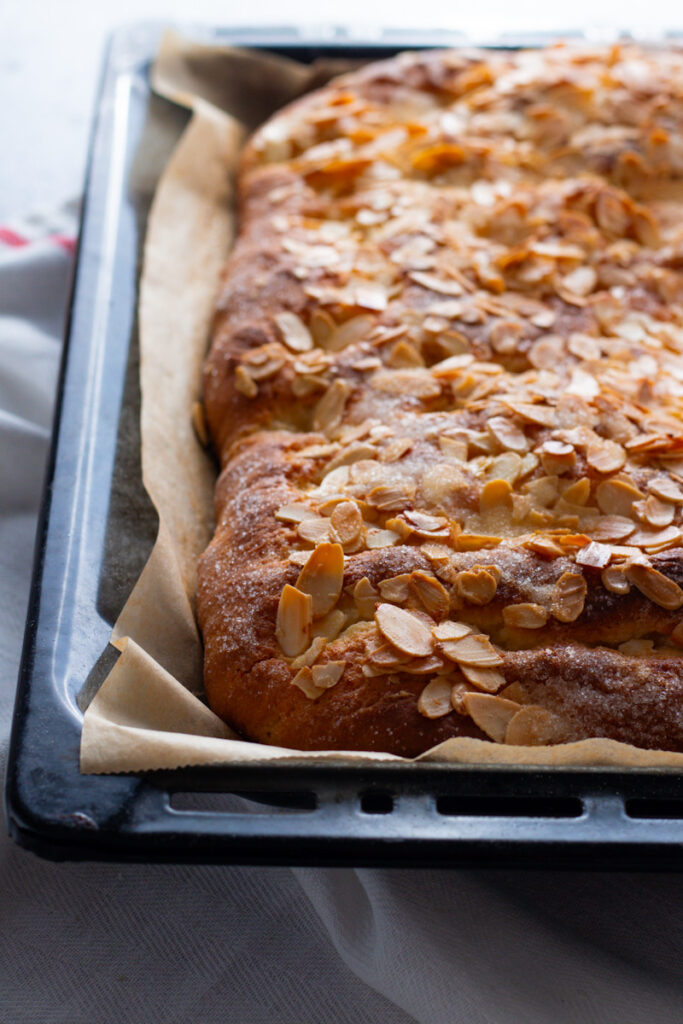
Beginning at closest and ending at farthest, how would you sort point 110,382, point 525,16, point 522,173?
point 110,382 → point 522,173 → point 525,16

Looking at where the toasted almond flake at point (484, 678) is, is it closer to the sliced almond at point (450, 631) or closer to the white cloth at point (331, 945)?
the sliced almond at point (450, 631)

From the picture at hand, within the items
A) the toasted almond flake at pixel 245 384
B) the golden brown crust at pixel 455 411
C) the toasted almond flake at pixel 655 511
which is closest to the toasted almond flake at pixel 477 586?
the golden brown crust at pixel 455 411

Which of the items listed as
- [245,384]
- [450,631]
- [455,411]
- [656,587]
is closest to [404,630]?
[450,631]

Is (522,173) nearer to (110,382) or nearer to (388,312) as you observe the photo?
(388,312)

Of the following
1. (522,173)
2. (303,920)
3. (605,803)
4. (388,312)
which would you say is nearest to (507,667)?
(605,803)

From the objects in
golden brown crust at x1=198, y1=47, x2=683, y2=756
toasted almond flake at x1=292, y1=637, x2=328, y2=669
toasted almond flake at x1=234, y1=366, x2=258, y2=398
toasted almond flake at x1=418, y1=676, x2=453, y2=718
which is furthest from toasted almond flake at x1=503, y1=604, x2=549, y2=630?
toasted almond flake at x1=234, y1=366, x2=258, y2=398

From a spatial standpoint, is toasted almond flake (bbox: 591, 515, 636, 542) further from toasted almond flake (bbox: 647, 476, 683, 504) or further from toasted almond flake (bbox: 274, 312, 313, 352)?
toasted almond flake (bbox: 274, 312, 313, 352)
